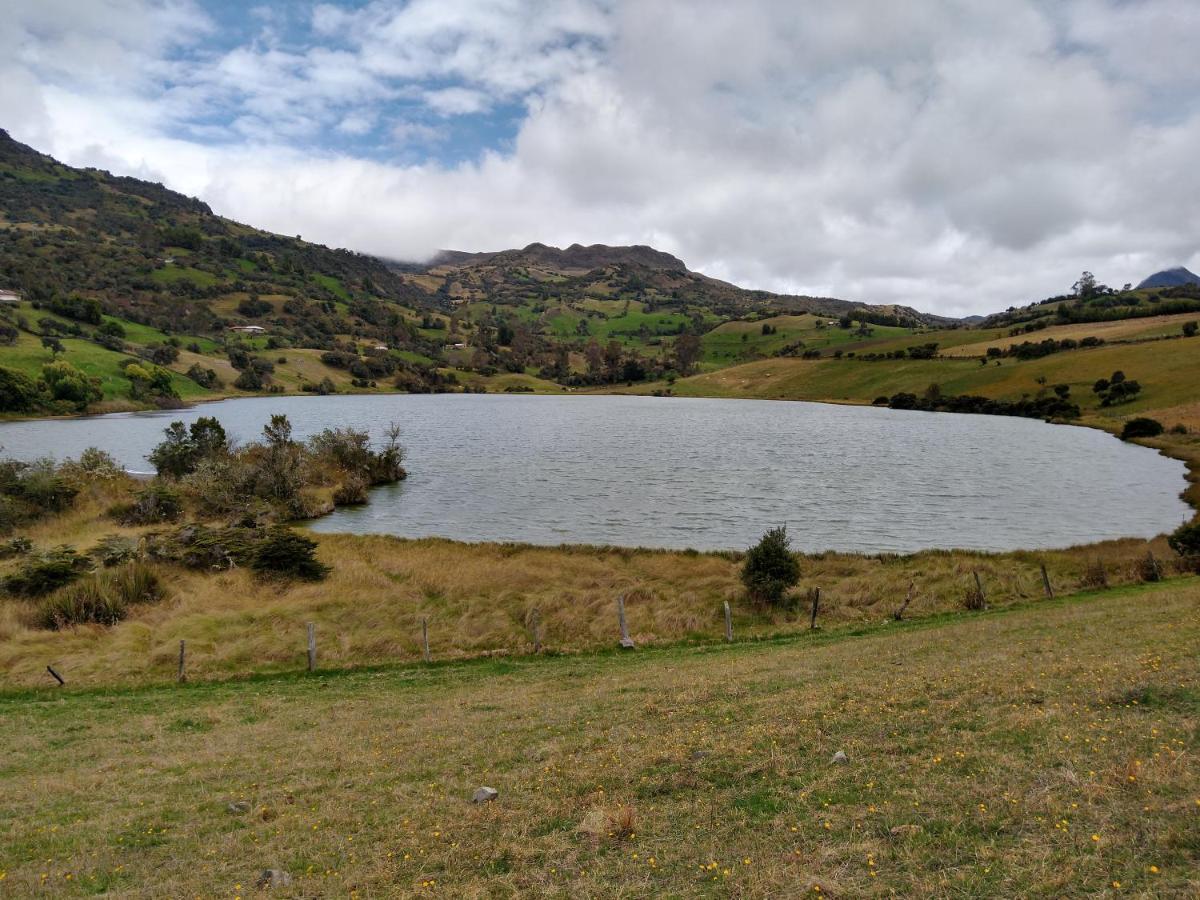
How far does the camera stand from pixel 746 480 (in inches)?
2606

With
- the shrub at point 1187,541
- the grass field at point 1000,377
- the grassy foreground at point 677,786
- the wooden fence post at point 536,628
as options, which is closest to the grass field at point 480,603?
the wooden fence post at point 536,628

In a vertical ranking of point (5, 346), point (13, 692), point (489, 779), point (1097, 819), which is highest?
point (5, 346)

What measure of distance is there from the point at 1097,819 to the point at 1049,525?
48.3 metres

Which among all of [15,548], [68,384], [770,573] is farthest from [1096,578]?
[68,384]

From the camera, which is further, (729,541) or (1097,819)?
(729,541)

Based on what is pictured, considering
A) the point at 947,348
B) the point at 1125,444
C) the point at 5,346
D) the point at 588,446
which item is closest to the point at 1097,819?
the point at 588,446

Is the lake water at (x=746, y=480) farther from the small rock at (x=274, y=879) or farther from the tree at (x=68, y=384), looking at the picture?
the small rock at (x=274, y=879)

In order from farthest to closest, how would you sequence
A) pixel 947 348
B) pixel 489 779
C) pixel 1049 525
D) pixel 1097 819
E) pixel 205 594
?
pixel 947 348
pixel 1049 525
pixel 205 594
pixel 489 779
pixel 1097 819

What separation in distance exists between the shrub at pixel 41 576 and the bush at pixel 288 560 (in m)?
7.79

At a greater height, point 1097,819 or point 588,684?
point 1097,819

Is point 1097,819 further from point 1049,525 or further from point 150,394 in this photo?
point 150,394

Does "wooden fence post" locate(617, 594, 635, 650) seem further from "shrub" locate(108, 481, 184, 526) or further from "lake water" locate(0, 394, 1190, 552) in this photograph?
"shrub" locate(108, 481, 184, 526)

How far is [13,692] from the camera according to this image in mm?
21250

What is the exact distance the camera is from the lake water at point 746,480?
4722 cm
